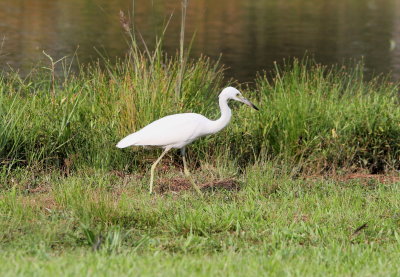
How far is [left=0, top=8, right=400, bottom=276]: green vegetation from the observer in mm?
4912

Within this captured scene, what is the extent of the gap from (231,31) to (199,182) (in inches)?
709

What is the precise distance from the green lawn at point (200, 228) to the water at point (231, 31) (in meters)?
9.44

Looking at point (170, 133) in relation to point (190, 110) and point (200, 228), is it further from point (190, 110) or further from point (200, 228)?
point (190, 110)

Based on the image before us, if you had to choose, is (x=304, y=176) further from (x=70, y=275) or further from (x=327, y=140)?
(x=70, y=275)

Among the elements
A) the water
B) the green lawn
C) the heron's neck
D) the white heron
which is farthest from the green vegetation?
the water

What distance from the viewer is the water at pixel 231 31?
1947 centimetres

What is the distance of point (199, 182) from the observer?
759 centimetres

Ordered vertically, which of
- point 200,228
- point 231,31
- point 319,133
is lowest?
point 231,31

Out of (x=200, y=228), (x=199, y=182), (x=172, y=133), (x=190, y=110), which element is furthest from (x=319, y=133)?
(x=200, y=228)

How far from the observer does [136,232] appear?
5625 mm

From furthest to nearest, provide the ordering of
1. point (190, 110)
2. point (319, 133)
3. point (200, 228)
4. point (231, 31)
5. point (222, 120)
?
point (231, 31) → point (190, 110) → point (319, 133) → point (222, 120) → point (200, 228)

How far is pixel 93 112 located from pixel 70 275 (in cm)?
432

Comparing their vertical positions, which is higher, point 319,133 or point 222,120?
point 222,120

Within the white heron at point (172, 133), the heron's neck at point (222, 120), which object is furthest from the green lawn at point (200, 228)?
the heron's neck at point (222, 120)
